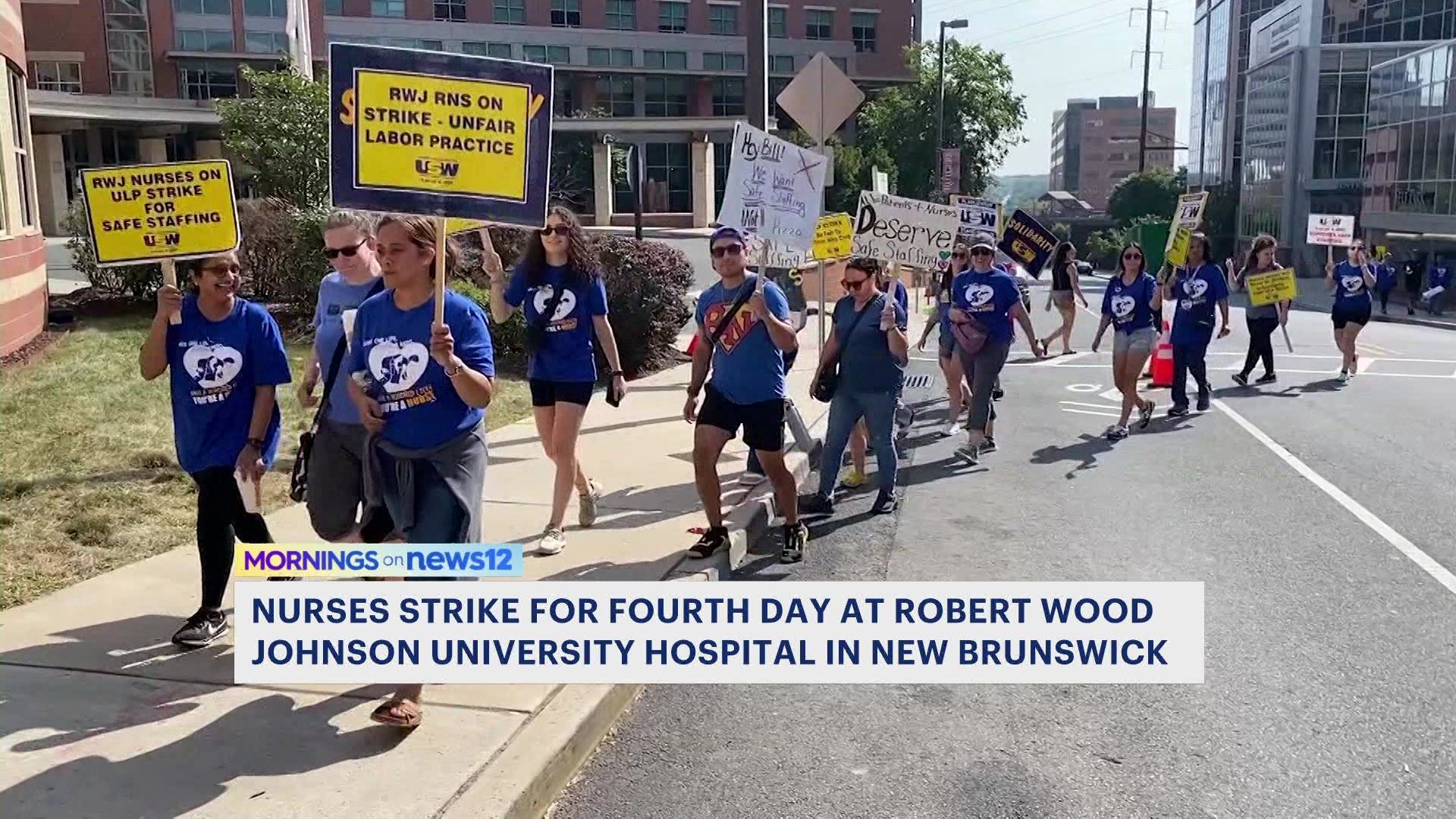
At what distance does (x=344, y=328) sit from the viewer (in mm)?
4758

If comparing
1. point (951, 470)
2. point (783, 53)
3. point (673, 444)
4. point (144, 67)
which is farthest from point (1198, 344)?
point (783, 53)

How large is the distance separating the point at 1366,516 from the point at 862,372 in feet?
11.6

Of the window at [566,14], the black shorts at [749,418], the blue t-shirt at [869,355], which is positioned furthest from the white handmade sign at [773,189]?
the window at [566,14]

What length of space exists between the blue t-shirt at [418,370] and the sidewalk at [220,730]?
106 centimetres

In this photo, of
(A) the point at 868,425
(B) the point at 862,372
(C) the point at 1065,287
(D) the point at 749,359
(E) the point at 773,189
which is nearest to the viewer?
(D) the point at 749,359

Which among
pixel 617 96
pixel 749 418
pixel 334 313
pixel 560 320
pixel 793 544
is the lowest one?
pixel 793 544

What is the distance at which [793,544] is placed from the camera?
261 inches

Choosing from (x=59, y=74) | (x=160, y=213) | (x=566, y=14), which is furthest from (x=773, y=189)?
(x=566, y=14)

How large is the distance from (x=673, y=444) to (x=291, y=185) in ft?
35.1

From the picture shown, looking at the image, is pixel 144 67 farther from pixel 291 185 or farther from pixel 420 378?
pixel 420 378

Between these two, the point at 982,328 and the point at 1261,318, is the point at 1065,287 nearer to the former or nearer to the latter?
the point at 1261,318

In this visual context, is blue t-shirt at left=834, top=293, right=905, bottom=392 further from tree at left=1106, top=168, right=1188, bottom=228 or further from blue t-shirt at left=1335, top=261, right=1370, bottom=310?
tree at left=1106, top=168, right=1188, bottom=228

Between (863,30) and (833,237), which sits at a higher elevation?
(863,30)

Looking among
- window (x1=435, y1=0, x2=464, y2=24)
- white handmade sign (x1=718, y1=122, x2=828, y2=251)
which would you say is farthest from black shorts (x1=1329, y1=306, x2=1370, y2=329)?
window (x1=435, y1=0, x2=464, y2=24)
